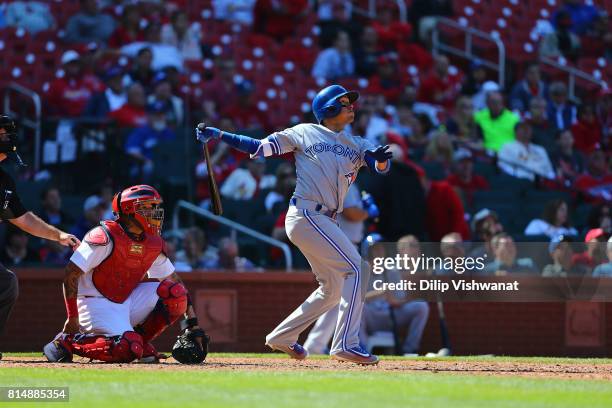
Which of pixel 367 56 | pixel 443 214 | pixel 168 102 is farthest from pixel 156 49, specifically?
pixel 443 214

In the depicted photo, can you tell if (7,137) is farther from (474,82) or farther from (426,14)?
(426,14)

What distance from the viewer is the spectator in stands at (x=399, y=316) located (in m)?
12.4

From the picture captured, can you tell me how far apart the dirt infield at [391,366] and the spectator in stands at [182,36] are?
7.98m

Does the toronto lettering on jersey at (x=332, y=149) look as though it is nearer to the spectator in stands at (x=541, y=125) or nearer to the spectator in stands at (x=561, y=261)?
the spectator in stands at (x=561, y=261)

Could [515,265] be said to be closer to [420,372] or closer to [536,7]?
[420,372]

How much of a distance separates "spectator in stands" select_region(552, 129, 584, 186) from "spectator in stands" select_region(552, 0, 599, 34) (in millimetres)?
3996

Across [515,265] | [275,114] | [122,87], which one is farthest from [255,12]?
[515,265]

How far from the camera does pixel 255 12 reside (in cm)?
1820

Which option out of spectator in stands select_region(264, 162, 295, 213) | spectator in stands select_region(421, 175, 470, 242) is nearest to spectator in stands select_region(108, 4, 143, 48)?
spectator in stands select_region(264, 162, 295, 213)

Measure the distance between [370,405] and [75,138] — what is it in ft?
28.8

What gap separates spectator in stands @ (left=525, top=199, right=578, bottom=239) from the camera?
14430 millimetres

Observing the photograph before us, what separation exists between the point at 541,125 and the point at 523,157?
1.18m

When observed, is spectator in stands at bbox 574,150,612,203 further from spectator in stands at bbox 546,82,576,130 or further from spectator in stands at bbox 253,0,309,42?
spectator in stands at bbox 253,0,309,42

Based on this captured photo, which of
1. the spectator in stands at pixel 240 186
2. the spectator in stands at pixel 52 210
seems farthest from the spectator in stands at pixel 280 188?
the spectator in stands at pixel 52 210
